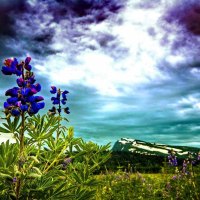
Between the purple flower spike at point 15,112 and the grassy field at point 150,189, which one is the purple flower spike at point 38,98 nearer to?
the purple flower spike at point 15,112

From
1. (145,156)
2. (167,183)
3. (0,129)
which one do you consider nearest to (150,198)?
(167,183)

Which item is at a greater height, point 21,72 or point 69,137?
point 21,72

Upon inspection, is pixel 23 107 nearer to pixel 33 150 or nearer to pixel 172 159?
pixel 33 150

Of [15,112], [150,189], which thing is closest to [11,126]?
[15,112]

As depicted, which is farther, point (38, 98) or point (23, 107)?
point (38, 98)

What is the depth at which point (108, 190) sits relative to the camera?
26.3ft

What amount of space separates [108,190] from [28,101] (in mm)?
4902

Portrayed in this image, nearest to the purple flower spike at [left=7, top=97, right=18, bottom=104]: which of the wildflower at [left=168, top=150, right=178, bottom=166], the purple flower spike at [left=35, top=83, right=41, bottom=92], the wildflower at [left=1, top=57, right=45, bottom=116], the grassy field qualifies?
the wildflower at [left=1, top=57, right=45, bottom=116]

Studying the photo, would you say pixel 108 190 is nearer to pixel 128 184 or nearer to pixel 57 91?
pixel 128 184

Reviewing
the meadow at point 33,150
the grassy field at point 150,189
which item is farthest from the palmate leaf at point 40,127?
the grassy field at point 150,189

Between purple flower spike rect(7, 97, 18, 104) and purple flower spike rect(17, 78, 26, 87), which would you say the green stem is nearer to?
purple flower spike rect(7, 97, 18, 104)

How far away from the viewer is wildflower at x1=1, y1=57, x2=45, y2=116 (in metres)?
3.54

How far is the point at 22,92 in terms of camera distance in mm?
3588

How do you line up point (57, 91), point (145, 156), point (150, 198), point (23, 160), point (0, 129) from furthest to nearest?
1. point (145, 156)
2. point (150, 198)
3. point (57, 91)
4. point (0, 129)
5. point (23, 160)
